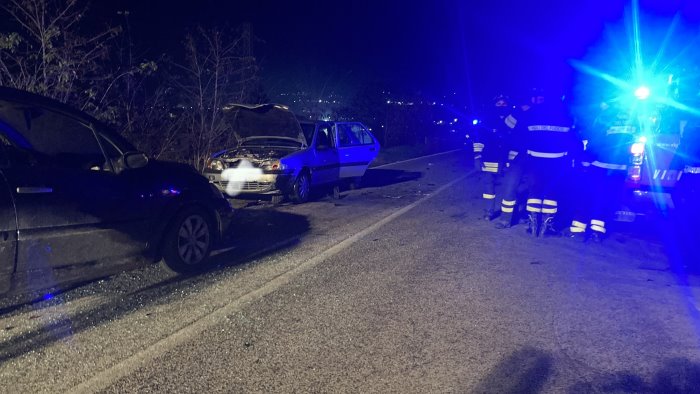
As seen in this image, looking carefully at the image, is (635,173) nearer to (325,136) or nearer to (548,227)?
(548,227)

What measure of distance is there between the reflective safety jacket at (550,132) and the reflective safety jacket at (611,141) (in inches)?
11.7

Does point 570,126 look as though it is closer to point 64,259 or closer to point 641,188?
point 641,188

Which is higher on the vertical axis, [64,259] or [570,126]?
[570,126]

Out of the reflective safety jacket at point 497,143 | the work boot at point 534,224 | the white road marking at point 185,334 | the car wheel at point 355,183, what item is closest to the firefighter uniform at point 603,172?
the work boot at point 534,224

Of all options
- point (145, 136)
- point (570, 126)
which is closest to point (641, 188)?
point (570, 126)

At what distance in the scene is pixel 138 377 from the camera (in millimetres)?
3197

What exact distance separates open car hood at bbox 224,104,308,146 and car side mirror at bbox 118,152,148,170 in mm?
4650

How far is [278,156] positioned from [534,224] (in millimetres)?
4668

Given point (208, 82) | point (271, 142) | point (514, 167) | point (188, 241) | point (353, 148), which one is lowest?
point (188, 241)

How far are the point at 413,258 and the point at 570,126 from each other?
312 centimetres

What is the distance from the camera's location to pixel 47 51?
26.6 ft

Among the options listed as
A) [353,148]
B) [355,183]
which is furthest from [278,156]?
[355,183]

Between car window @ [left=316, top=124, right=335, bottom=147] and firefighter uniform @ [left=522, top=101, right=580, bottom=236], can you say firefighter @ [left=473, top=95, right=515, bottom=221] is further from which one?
car window @ [left=316, top=124, right=335, bottom=147]

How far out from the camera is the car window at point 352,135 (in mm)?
11141
